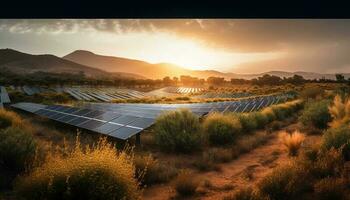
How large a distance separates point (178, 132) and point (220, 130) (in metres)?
2.07

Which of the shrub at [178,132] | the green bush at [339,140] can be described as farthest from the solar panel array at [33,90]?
the green bush at [339,140]

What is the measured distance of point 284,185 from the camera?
7.57 metres

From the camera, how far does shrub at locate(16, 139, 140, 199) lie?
19.1 ft

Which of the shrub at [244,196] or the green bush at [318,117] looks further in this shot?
the green bush at [318,117]

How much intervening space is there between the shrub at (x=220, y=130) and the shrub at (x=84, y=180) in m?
8.48

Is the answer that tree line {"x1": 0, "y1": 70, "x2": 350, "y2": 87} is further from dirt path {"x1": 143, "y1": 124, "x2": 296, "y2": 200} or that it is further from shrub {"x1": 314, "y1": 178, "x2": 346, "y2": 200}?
shrub {"x1": 314, "y1": 178, "x2": 346, "y2": 200}

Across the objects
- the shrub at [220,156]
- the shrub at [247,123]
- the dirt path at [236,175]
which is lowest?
the dirt path at [236,175]

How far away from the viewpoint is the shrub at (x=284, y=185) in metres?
7.32

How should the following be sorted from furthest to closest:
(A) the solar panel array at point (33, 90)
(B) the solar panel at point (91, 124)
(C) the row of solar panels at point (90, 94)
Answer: (A) the solar panel array at point (33, 90) → (C) the row of solar panels at point (90, 94) → (B) the solar panel at point (91, 124)

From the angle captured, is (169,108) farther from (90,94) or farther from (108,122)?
(90,94)

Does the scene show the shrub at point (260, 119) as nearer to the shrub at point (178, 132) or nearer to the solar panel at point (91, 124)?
the shrub at point (178, 132)

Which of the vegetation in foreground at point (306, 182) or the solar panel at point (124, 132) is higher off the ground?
the solar panel at point (124, 132)

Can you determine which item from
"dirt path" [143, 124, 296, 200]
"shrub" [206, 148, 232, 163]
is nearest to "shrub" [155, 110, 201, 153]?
"shrub" [206, 148, 232, 163]
